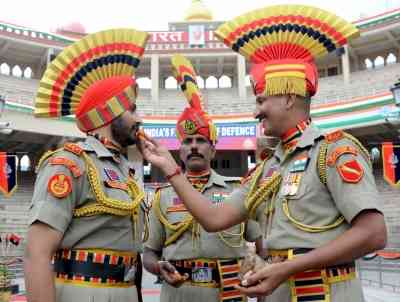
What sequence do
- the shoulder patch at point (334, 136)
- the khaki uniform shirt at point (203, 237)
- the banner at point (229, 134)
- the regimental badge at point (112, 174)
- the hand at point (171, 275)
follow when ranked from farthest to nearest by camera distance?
the banner at point (229, 134), the khaki uniform shirt at point (203, 237), the hand at point (171, 275), the regimental badge at point (112, 174), the shoulder patch at point (334, 136)

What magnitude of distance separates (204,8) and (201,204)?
3429cm

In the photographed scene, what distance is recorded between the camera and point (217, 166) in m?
29.6

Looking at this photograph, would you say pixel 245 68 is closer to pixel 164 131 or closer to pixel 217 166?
pixel 217 166

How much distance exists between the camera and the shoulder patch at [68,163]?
2.44 metres

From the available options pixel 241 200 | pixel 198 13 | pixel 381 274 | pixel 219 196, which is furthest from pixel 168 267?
pixel 198 13

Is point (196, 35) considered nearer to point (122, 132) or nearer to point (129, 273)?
point (122, 132)

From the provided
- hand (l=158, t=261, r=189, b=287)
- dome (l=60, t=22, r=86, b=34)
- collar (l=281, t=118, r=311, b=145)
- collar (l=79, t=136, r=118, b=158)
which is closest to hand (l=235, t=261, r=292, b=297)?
collar (l=281, t=118, r=311, b=145)

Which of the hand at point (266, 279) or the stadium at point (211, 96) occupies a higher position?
the stadium at point (211, 96)

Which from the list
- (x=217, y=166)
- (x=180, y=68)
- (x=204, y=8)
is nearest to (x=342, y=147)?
(x=180, y=68)

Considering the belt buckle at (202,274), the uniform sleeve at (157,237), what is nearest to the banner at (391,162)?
the uniform sleeve at (157,237)

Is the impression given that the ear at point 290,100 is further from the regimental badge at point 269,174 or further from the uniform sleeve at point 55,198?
the uniform sleeve at point 55,198

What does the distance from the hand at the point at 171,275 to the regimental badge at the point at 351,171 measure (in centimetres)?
168

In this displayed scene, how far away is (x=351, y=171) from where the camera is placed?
2000 millimetres

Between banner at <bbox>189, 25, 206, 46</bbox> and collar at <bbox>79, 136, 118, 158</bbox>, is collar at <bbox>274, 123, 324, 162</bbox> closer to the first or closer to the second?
collar at <bbox>79, 136, 118, 158</bbox>
